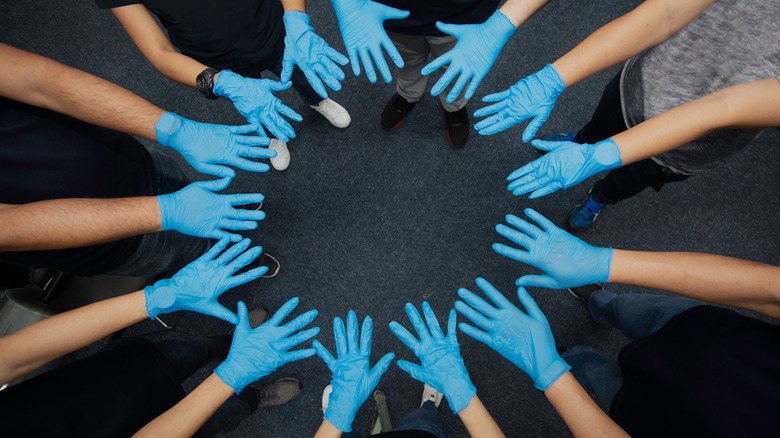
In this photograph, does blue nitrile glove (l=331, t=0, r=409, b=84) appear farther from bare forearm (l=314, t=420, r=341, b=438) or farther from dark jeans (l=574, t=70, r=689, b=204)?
bare forearm (l=314, t=420, r=341, b=438)

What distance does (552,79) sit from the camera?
3.59 feet

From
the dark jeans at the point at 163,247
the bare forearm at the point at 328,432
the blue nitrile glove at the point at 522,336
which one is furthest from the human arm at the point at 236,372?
the blue nitrile glove at the point at 522,336

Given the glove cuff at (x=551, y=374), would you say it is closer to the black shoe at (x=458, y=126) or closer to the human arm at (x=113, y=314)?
the human arm at (x=113, y=314)

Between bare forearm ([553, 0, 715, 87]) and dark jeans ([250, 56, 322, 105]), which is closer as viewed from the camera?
bare forearm ([553, 0, 715, 87])

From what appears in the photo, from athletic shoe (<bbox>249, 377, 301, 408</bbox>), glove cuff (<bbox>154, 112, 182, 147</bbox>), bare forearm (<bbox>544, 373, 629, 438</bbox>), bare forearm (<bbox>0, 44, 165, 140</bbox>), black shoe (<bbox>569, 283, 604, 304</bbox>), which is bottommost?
black shoe (<bbox>569, 283, 604, 304</bbox>)

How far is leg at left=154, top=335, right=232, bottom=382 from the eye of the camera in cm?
111

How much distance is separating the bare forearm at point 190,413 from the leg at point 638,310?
1279 mm

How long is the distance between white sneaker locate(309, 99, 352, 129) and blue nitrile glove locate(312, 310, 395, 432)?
98 centimetres

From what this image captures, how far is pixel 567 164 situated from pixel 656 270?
14.7 inches

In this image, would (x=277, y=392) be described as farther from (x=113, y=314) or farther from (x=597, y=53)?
(x=597, y=53)

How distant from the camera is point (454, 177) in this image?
1.70 m

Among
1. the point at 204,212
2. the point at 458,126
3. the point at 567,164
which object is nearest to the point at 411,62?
the point at 458,126

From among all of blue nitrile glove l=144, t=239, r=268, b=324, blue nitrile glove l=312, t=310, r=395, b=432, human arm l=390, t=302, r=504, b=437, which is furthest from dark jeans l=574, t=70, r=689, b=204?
blue nitrile glove l=144, t=239, r=268, b=324

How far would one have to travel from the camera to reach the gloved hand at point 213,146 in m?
1.11
